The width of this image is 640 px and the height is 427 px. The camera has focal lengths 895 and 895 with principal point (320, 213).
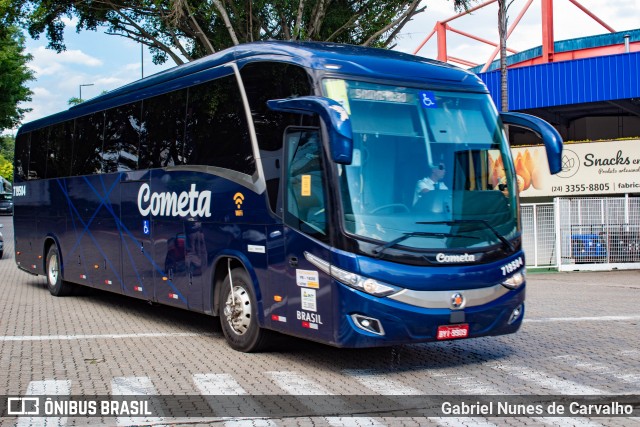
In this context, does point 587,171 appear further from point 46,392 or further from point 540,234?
point 46,392

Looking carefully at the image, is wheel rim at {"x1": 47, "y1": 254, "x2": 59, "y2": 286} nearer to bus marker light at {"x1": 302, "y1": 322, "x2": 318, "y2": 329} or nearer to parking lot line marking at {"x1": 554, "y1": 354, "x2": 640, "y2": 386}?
bus marker light at {"x1": 302, "y1": 322, "x2": 318, "y2": 329}

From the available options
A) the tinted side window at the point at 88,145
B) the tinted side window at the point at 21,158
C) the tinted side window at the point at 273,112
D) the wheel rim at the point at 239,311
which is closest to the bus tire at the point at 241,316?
the wheel rim at the point at 239,311

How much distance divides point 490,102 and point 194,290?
426 centimetres

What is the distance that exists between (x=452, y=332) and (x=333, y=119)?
2.41 metres

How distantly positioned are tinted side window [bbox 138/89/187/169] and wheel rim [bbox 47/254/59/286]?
15.9ft

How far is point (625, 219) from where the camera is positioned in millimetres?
23219

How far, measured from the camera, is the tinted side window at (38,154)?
56.9ft

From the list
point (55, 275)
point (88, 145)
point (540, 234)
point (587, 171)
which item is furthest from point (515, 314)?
point (587, 171)

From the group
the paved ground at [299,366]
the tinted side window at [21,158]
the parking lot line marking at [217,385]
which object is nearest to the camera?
the paved ground at [299,366]

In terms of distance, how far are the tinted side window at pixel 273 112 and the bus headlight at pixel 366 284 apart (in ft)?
4.19

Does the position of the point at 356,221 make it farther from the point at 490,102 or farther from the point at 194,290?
the point at 194,290

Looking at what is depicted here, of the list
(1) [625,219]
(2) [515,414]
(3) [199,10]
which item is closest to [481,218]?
(2) [515,414]

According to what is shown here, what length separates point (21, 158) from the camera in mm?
18891

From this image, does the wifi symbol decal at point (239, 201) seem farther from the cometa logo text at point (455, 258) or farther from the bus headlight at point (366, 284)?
the cometa logo text at point (455, 258)
